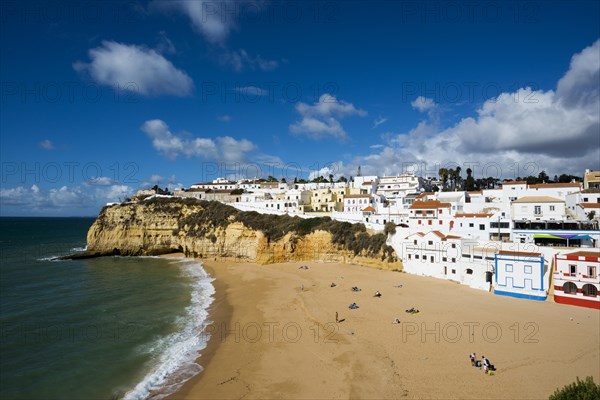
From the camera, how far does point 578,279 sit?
25156 mm

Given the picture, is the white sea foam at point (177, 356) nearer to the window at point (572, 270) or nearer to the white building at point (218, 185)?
the window at point (572, 270)

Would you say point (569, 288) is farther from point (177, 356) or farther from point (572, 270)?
point (177, 356)

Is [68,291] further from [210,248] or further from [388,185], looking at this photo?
[388,185]

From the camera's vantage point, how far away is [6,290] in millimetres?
34125

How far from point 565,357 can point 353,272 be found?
Answer: 21253mm

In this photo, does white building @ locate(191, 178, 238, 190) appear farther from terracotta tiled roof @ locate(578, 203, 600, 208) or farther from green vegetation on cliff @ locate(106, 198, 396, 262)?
terracotta tiled roof @ locate(578, 203, 600, 208)

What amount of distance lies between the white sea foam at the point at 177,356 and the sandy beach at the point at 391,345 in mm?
786

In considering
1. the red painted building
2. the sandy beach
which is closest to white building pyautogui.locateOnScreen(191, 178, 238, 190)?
the sandy beach

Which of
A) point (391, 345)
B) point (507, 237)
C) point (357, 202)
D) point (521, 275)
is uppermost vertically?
point (357, 202)

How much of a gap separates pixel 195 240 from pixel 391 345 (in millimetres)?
43907

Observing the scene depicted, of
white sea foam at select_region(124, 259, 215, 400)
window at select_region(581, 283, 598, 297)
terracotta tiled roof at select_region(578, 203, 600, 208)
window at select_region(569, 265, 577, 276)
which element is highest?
terracotta tiled roof at select_region(578, 203, 600, 208)

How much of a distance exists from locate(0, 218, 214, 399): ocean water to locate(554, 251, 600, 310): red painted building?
2697 cm

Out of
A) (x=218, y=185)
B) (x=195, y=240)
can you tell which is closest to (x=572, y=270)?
(x=195, y=240)

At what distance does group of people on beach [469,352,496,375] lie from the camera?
16.8 m
